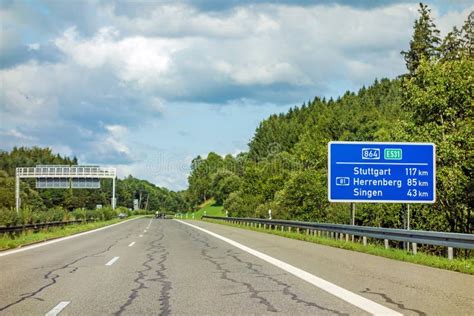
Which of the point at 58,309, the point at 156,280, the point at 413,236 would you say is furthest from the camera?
the point at 413,236

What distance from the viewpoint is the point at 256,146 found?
14738 cm

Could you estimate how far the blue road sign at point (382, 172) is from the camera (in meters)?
21.2

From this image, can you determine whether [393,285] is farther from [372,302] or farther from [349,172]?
[349,172]

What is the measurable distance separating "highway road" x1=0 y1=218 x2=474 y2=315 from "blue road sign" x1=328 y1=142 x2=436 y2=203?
6.49 m

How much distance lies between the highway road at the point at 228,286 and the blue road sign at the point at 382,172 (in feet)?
21.3

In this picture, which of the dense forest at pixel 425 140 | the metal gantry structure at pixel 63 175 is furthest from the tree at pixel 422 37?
the metal gantry structure at pixel 63 175

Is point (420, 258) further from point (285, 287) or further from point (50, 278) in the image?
point (50, 278)

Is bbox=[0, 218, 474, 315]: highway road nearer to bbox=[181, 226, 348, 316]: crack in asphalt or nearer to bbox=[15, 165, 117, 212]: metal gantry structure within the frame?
bbox=[181, 226, 348, 316]: crack in asphalt

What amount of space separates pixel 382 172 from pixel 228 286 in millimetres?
13487

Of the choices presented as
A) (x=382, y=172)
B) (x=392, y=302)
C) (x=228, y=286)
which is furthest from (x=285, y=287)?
(x=382, y=172)

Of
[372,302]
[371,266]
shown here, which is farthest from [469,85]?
[372,302]

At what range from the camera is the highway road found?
25.5 feet

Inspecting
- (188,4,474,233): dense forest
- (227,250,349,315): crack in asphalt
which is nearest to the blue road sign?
(188,4,474,233): dense forest

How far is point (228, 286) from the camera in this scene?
989 centimetres
